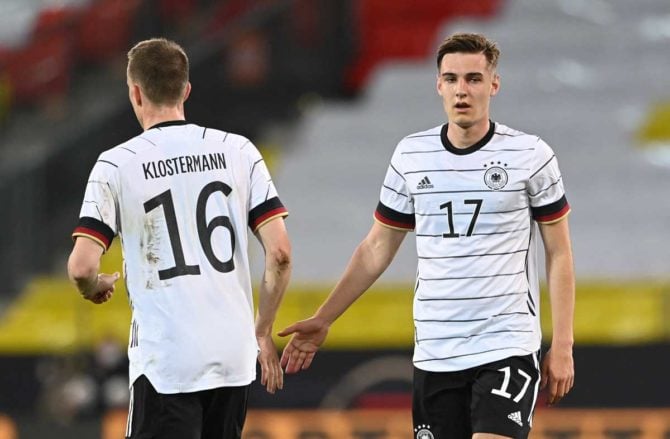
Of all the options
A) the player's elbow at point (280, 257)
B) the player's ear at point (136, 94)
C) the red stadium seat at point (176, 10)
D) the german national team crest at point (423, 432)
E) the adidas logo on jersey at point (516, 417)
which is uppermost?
the red stadium seat at point (176, 10)

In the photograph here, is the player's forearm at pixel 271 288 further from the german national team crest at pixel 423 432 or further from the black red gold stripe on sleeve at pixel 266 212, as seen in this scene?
the german national team crest at pixel 423 432

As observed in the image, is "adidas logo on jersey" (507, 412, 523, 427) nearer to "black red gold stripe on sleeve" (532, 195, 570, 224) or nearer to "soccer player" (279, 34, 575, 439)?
"soccer player" (279, 34, 575, 439)

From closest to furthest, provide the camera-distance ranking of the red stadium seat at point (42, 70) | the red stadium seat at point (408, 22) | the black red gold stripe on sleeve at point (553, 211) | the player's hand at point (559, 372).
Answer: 1. the player's hand at point (559, 372)
2. the black red gold stripe on sleeve at point (553, 211)
3. the red stadium seat at point (42, 70)
4. the red stadium seat at point (408, 22)

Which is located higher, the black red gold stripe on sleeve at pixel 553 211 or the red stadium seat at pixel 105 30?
the red stadium seat at pixel 105 30

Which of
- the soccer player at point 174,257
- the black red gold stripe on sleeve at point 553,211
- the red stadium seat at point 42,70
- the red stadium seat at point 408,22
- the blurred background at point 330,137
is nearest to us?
the soccer player at point 174,257

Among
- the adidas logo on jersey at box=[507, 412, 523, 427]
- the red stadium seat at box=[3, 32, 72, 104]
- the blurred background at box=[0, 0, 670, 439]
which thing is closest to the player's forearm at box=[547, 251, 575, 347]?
the adidas logo on jersey at box=[507, 412, 523, 427]

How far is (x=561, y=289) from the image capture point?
479 centimetres

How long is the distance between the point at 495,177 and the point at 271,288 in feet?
2.72

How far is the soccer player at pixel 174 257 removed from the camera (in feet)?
14.5

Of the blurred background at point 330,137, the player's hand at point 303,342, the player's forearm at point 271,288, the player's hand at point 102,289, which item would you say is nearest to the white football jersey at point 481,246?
the player's hand at point 303,342

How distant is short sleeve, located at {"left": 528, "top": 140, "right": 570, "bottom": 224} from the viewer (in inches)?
189

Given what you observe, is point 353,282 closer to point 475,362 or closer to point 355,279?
point 355,279

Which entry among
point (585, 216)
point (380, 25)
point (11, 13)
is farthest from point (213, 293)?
point (11, 13)

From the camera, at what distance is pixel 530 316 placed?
15.8 ft
